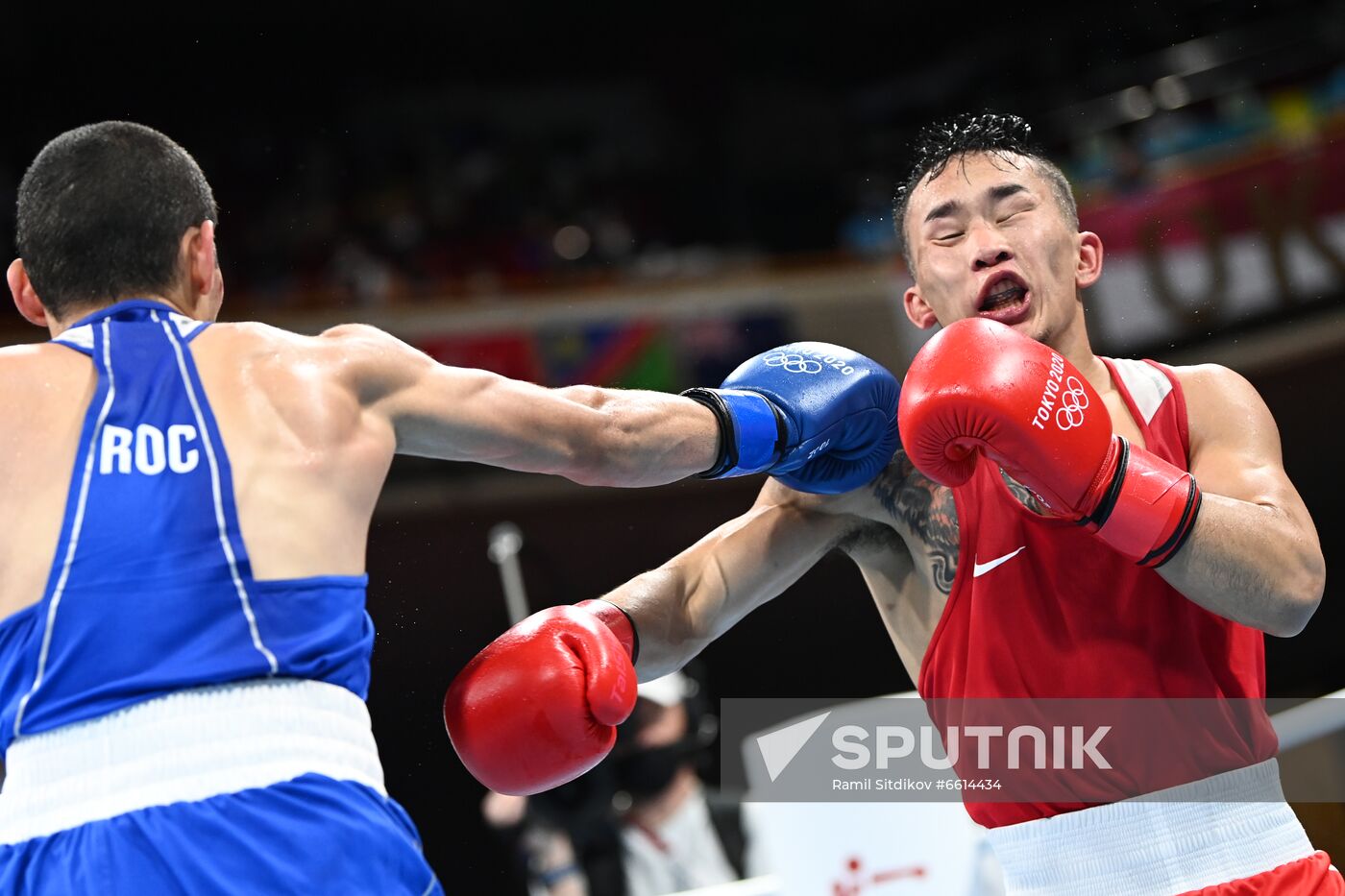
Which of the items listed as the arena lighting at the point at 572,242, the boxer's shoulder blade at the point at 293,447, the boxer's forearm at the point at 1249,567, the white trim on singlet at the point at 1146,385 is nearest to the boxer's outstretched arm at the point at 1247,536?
the boxer's forearm at the point at 1249,567

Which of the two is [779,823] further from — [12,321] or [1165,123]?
[1165,123]

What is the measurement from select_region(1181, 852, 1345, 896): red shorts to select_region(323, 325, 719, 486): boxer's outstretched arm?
3.86 feet

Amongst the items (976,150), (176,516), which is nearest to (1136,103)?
(976,150)

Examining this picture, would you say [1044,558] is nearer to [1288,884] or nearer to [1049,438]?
[1049,438]

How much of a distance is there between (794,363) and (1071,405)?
73 cm

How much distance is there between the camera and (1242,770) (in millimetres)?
2547

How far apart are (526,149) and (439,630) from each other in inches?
345

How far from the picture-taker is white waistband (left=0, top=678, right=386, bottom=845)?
195cm

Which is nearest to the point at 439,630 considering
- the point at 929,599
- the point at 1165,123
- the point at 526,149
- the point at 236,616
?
the point at 929,599

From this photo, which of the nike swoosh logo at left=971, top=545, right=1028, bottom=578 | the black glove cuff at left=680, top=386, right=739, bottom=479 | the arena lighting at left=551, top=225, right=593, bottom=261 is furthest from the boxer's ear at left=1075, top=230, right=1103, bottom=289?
the arena lighting at left=551, top=225, right=593, bottom=261

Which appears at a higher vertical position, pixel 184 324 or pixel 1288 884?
pixel 184 324

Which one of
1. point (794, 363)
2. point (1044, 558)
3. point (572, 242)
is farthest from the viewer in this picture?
point (572, 242)

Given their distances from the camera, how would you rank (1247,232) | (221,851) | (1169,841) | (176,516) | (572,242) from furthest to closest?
Result: (572,242), (1247,232), (1169,841), (176,516), (221,851)

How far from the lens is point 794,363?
301cm
